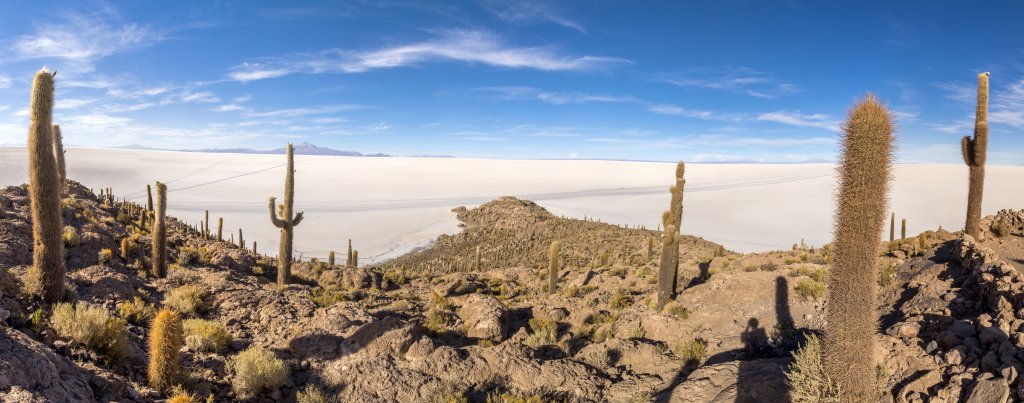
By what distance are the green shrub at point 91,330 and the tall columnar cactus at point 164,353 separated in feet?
2.52

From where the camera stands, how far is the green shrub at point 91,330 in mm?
6957

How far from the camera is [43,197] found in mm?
8453

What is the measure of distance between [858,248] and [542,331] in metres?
6.93

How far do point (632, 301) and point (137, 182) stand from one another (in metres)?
76.8

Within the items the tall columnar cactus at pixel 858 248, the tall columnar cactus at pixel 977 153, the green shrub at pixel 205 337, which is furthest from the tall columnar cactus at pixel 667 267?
the green shrub at pixel 205 337

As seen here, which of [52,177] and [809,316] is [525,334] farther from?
[52,177]

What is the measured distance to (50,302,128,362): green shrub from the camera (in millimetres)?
6957

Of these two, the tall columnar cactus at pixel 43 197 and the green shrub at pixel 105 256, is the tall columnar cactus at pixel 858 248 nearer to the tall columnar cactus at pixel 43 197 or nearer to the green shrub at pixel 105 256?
the tall columnar cactus at pixel 43 197

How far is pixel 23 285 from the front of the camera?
339 inches

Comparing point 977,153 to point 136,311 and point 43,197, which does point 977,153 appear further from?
point 43,197

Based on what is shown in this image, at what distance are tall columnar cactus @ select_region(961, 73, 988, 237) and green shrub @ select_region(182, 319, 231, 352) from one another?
59.9 ft

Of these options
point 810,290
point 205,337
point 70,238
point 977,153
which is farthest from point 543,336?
point 977,153

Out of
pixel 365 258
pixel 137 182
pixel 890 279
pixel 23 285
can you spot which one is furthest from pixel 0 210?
pixel 137 182

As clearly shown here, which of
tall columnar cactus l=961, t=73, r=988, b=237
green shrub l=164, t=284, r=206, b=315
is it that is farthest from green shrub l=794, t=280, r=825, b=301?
green shrub l=164, t=284, r=206, b=315
